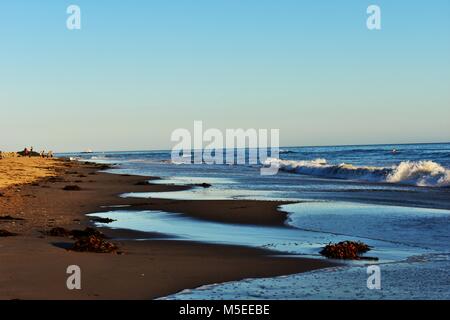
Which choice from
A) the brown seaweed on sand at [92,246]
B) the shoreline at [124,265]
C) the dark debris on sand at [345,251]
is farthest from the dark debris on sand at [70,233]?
the dark debris on sand at [345,251]

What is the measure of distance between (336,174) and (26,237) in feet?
116

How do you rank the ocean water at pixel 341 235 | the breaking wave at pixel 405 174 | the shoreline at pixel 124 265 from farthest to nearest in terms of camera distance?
the breaking wave at pixel 405 174 → the ocean water at pixel 341 235 → the shoreline at pixel 124 265

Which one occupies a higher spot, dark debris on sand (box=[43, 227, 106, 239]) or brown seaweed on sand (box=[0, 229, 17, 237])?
brown seaweed on sand (box=[0, 229, 17, 237])

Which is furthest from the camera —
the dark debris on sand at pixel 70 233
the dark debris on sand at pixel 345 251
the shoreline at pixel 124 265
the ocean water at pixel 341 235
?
the dark debris on sand at pixel 70 233

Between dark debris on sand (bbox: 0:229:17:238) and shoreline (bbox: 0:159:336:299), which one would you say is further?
dark debris on sand (bbox: 0:229:17:238)

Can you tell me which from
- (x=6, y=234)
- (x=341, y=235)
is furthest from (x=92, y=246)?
(x=341, y=235)

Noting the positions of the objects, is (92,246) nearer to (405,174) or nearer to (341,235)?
(341,235)

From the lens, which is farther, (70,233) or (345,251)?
(70,233)

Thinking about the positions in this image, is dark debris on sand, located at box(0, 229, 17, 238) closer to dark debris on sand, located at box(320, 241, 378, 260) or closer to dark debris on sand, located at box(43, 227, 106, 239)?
dark debris on sand, located at box(43, 227, 106, 239)

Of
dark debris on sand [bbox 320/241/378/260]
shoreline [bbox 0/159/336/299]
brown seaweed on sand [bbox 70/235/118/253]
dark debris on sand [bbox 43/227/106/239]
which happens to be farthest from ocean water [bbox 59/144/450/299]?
brown seaweed on sand [bbox 70/235/118/253]

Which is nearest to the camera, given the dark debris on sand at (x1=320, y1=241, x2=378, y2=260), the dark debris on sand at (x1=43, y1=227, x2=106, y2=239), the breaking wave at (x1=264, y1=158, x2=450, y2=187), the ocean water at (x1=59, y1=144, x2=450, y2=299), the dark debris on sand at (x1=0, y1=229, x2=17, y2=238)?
the ocean water at (x1=59, y1=144, x2=450, y2=299)

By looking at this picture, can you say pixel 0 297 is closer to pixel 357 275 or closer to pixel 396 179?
pixel 357 275

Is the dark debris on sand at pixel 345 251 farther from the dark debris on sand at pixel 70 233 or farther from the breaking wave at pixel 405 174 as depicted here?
the breaking wave at pixel 405 174

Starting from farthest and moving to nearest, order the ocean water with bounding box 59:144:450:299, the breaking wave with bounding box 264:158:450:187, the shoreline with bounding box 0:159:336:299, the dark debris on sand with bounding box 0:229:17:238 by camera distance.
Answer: the breaking wave with bounding box 264:158:450:187, the dark debris on sand with bounding box 0:229:17:238, the ocean water with bounding box 59:144:450:299, the shoreline with bounding box 0:159:336:299
